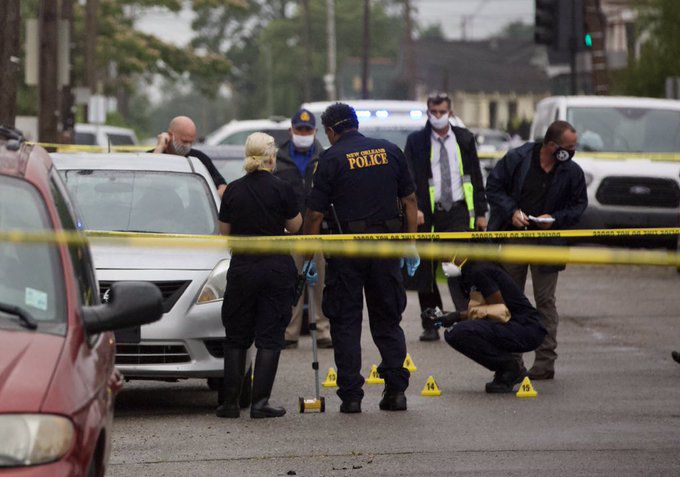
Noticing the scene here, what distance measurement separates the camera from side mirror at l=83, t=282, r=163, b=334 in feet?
19.4

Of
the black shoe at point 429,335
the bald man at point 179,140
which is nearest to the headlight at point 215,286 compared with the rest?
the bald man at point 179,140

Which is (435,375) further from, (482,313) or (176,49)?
(176,49)

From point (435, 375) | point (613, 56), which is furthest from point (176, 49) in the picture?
point (435, 375)

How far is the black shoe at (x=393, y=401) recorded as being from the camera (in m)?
10.5

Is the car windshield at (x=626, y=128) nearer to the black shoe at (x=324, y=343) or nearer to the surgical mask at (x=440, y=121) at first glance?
the surgical mask at (x=440, y=121)

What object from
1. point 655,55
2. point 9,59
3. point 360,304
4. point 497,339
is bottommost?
point 497,339

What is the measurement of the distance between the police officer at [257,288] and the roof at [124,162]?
1.42 metres

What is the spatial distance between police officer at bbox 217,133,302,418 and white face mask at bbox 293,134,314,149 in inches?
124

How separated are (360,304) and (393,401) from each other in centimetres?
63

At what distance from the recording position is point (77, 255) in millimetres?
6320

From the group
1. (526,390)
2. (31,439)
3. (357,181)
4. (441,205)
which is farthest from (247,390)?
(31,439)

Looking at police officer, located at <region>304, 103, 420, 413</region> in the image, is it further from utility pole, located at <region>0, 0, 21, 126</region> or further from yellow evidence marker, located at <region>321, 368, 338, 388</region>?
utility pole, located at <region>0, 0, 21, 126</region>

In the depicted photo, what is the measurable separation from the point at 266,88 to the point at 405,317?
10050 cm

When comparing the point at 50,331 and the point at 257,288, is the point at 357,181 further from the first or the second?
the point at 50,331
